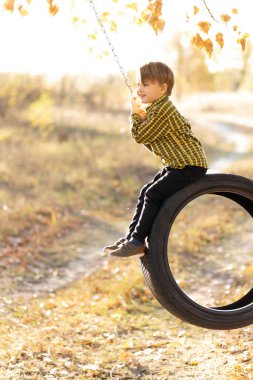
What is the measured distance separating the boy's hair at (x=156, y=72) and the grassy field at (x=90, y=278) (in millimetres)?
2519

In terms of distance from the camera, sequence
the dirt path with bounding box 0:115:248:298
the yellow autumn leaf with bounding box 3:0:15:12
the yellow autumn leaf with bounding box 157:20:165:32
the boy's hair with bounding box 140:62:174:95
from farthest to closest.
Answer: the dirt path with bounding box 0:115:248:298, the yellow autumn leaf with bounding box 3:0:15:12, the yellow autumn leaf with bounding box 157:20:165:32, the boy's hair with bounding box 140:62:174:95

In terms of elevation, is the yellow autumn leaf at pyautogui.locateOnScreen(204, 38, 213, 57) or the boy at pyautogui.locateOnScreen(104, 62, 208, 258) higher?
the yellow autumn leaf at pyautogui.locateOnScreen(204, 38, 213, 57)

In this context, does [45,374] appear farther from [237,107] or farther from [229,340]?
[237,107]

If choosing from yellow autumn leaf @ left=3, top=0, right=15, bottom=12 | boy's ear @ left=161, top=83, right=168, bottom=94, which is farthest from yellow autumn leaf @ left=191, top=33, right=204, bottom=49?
yellow autumn leaf @ left=3, top=0, right=15, bottom=12

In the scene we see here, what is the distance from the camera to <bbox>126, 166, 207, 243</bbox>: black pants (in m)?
4.31

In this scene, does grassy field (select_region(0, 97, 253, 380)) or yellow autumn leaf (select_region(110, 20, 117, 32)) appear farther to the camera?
yellow autumn leaf (select_region(110, 20, 117, 32))

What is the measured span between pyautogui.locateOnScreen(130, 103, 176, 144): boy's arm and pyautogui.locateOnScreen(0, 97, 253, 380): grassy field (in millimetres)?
2124

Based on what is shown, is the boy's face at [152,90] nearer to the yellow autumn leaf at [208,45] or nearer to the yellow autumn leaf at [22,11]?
the yellow autumn leaf at [208,45]

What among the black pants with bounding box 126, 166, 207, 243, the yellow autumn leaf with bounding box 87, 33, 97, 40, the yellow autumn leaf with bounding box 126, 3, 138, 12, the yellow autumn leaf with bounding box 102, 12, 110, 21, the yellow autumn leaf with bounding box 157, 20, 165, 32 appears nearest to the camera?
the black pants with bounding box 126, 166, 207, 243

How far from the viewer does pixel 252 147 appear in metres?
20.8

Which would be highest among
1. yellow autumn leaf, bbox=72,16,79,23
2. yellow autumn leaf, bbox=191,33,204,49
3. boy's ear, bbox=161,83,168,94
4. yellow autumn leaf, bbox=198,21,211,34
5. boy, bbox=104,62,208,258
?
yellow autumn leaf, bbox=72,16,79,23

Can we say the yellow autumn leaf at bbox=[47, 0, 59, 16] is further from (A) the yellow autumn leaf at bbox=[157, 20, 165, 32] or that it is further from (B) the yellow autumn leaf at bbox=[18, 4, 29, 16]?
(A) the yellow autumn leaf at bbox=[157, 20, 165, 32]

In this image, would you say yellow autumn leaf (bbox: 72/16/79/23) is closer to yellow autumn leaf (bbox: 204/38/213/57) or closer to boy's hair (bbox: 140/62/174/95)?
yellow autumn leaf (bbox: 204/38/213/57)

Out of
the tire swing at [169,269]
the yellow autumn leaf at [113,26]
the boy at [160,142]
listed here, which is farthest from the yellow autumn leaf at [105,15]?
the boy at [160,142]
